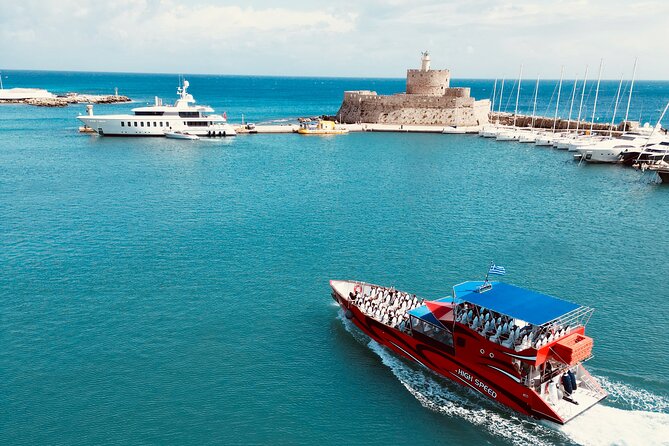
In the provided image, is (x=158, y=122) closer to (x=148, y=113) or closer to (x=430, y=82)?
(x=148, y=113)

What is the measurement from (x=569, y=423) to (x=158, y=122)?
79707 millimetres

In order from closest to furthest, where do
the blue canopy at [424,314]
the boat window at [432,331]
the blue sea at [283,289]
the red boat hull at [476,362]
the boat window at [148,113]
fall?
the blue sea at [283,289], the red boat hull at [476,362], the boat window at [432,331], the blue canopy at [424,314], the boat window at [148,113]

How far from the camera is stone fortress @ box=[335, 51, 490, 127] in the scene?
97000mm

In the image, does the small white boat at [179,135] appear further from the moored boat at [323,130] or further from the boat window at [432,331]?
the boat window at [432,331]

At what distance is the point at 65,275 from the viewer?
98.8 feet

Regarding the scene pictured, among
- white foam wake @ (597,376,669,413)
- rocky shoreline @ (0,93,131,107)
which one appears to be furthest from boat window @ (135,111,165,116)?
A: white foam wake @ (597,376,669,413)

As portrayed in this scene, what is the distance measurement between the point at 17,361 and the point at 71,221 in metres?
19.7

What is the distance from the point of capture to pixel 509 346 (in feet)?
65.3

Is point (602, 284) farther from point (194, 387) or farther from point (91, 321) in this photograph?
point (91, 321)

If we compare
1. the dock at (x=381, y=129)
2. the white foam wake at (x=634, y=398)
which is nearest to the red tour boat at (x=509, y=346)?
the white foam wake at (x=634, y=398)

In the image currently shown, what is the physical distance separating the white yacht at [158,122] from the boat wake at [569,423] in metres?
73.1

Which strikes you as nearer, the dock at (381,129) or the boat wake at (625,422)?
the boat wake at (625,422)

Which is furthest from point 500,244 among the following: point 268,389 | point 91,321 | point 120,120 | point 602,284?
point 120,120

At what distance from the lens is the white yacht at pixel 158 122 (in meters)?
84.5
